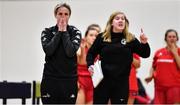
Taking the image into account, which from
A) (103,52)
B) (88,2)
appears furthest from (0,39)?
(103,52)

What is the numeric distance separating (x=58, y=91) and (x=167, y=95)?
3583 mm

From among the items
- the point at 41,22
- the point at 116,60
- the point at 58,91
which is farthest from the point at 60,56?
the point at 41,22

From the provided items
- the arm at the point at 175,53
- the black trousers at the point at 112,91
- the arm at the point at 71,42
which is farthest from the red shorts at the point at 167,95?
the arm at the point at 71,42

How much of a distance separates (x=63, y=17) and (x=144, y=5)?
5.52 m

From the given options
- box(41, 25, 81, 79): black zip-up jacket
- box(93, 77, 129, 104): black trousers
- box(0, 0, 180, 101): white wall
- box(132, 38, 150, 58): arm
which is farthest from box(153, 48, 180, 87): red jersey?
box(41, 25, 81, 79): black zip-up jacket

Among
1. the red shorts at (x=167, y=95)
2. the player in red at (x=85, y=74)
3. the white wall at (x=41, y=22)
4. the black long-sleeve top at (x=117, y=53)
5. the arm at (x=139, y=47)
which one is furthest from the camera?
the white wall at (x=41, y=22)

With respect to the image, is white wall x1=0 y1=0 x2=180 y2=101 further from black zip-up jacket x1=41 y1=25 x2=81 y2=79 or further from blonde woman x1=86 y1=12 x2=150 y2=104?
black zip-up jacket x1=41 y1=25 x2=81 y2=79

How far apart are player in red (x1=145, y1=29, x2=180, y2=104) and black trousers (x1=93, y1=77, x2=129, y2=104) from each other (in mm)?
2859

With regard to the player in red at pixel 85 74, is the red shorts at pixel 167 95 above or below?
below

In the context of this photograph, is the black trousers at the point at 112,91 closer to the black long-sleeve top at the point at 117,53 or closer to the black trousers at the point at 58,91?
the black long-sleeve top at the point at 117,53

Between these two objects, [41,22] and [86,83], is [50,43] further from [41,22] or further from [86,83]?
[41,22]

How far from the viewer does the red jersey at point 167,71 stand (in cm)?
827

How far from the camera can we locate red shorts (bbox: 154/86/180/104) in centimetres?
820

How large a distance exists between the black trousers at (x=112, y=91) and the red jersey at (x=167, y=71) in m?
2.88
